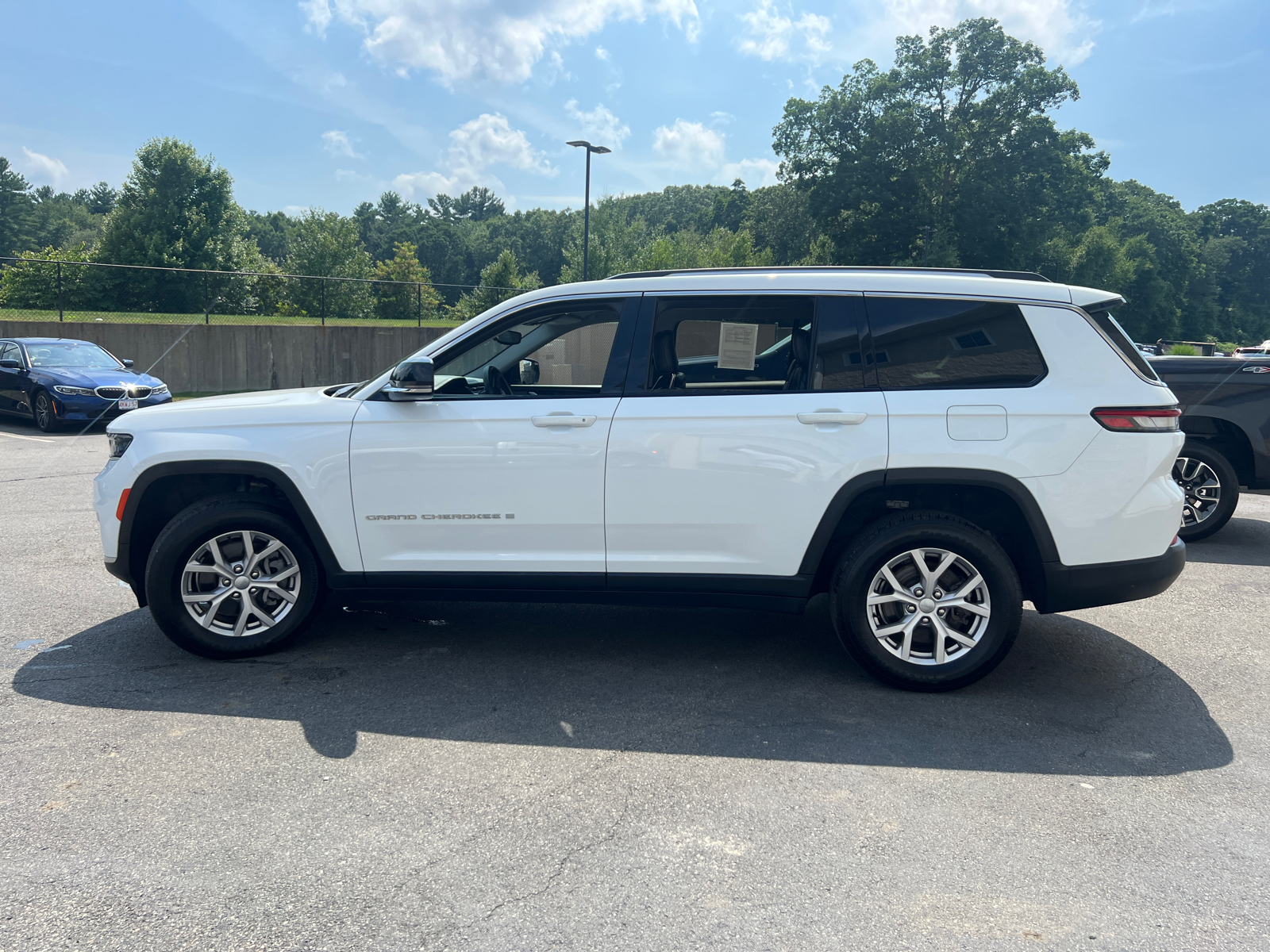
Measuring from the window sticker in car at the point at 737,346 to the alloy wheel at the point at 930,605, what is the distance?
3.74 ft

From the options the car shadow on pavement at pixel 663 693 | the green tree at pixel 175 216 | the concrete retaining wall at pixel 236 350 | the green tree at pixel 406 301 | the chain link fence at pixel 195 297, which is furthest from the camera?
the green tree at pixel 175 216

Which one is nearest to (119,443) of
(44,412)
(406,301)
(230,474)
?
(230,474)

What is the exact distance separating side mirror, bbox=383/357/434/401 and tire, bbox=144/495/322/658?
851 millimetres

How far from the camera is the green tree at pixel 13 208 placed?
3371 inches

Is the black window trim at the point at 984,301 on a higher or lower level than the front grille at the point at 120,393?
higher

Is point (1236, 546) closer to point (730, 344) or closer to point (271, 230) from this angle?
point (730, 344)

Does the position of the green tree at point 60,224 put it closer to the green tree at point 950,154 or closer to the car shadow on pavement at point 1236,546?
the green tree at point 950,154

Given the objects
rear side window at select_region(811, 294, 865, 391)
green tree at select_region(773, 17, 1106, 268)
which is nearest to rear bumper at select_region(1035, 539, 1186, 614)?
rear side window at select_region(811, 294, 865, 391)

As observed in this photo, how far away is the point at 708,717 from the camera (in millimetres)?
3982

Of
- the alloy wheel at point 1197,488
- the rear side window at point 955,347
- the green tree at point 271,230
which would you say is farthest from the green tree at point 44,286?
the green tree at point 271,230

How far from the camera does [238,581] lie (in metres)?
4.52

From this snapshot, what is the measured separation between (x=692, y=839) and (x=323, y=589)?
2.46 meters

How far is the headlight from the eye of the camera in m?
4.63

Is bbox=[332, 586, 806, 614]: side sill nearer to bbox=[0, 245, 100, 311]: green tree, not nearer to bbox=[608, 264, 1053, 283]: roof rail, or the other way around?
bbox=[608, 264, 1053, 283]: roof rail
